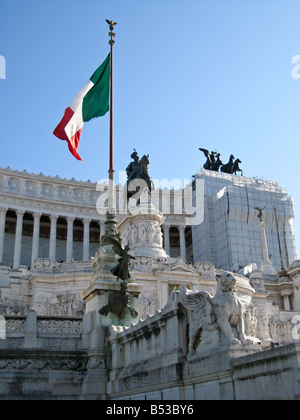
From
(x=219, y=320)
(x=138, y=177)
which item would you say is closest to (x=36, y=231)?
(x=138, y=177)

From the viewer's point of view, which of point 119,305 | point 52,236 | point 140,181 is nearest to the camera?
point 119,305

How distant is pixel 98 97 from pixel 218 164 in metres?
54.4

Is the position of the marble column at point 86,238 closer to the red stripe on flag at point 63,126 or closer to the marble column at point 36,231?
the marble column at point 36,231

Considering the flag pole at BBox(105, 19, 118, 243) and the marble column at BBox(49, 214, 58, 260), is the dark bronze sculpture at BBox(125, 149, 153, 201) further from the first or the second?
the marble column at BBox(49, 214, 58, 260)

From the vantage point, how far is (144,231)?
40.2 meters

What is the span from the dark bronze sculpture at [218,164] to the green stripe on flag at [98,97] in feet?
176

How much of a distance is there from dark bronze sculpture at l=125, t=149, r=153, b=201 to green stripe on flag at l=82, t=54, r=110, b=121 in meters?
20.3

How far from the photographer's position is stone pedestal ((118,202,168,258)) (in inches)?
1555

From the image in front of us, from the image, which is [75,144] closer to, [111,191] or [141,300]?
[111,191]

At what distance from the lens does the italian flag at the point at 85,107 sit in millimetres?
21891

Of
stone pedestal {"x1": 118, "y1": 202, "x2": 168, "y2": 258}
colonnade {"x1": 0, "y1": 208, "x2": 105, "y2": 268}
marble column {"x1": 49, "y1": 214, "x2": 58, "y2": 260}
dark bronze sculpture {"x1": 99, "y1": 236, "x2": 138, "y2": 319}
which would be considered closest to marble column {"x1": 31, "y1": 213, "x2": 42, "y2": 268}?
colonnade {"x1": 0, "y1": 208, "x2": 105, "y2": 268}

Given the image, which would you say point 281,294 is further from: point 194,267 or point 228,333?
point 228,333

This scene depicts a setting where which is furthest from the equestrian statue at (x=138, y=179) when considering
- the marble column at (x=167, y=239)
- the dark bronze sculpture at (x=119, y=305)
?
the dark bronze sculpture at (x=119, y=305)
